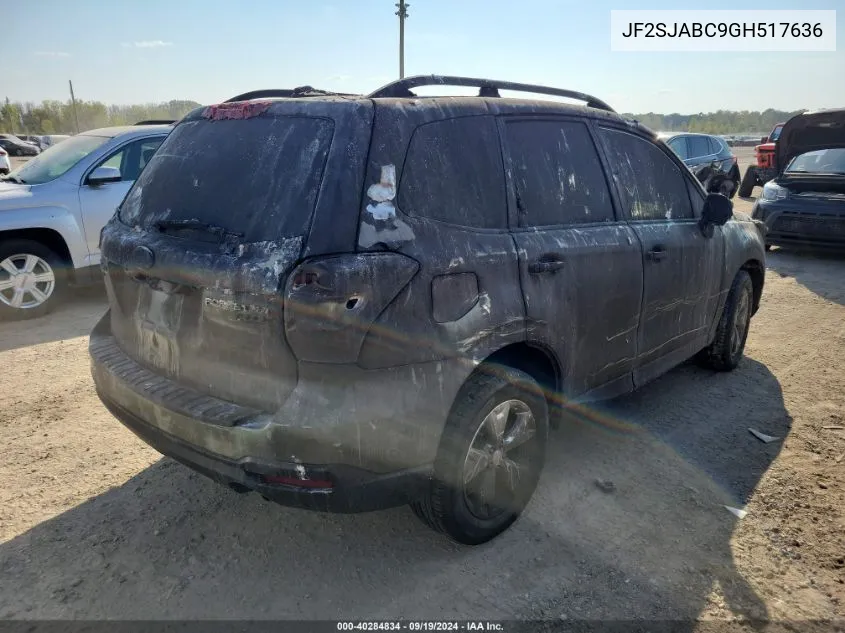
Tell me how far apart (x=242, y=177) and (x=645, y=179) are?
8.05 feet

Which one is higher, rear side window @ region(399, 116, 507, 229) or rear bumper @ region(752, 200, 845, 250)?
rear side window @ region(399, 116, 507, 229)

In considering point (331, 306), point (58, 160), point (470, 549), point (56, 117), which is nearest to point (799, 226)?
point (470, 549)

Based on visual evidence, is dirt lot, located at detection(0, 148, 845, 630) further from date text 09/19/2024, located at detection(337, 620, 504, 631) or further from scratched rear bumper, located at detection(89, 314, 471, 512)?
scratched rear bumper, located at detection(89, 314, 471, 512)

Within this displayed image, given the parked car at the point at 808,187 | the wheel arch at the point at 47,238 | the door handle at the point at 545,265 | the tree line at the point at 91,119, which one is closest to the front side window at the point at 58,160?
the wheel arch at the point at 47,238

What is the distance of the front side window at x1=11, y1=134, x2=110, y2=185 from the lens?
247 inches

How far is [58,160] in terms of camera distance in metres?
6.49

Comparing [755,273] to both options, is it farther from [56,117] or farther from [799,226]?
[56,117]

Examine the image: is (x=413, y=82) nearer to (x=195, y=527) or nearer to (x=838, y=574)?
(x=195, y=527)

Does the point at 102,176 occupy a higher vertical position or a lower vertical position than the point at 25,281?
higher

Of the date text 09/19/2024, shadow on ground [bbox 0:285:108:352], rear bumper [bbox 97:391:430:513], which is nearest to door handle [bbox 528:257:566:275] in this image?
rear bumper [bbox 97:391:430:513]

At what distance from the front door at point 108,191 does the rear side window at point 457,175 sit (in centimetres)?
452

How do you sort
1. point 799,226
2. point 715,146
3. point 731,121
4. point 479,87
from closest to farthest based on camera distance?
point 479,87 → point 799,226 → point 715,146 → point 731,121

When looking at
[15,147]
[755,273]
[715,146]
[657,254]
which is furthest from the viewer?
[15,147]

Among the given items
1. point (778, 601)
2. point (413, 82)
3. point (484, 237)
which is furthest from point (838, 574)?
point (413, 82)
